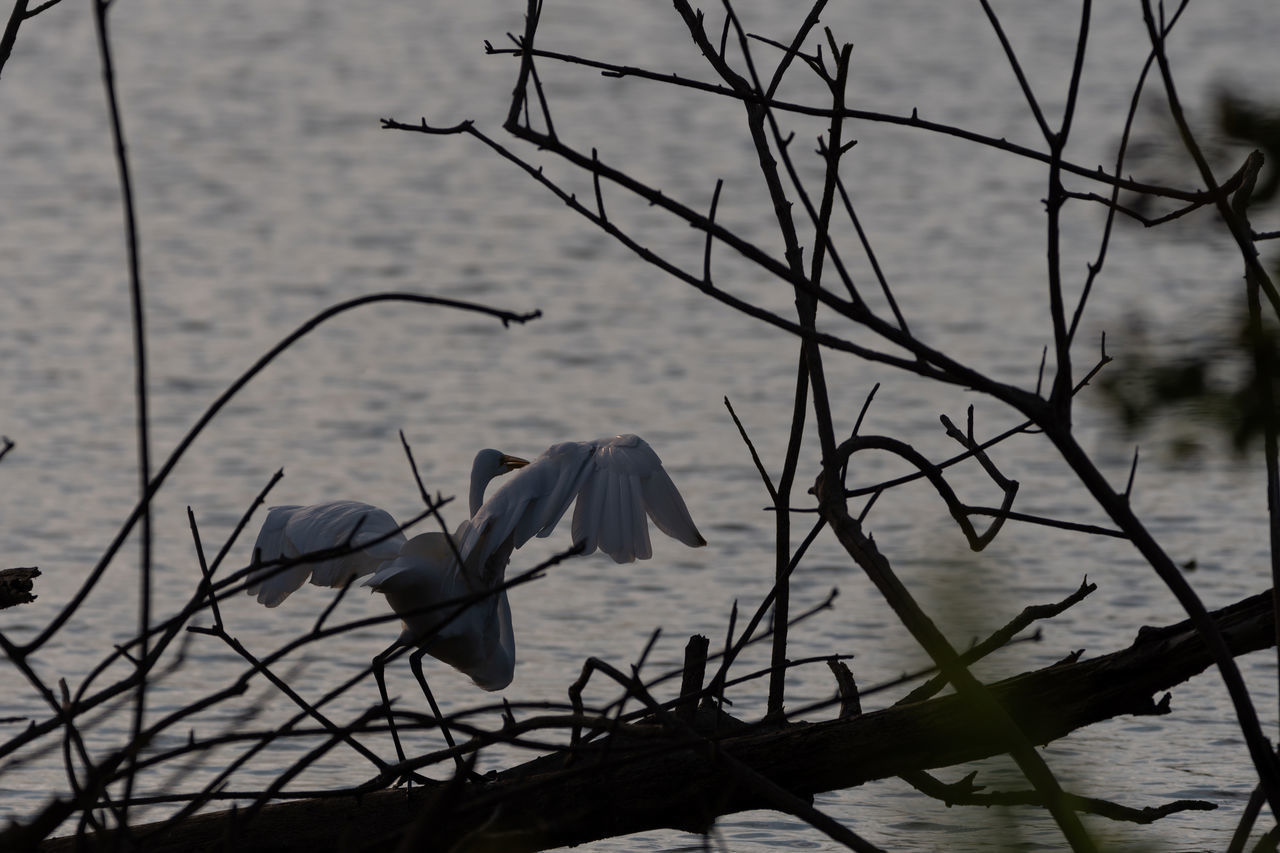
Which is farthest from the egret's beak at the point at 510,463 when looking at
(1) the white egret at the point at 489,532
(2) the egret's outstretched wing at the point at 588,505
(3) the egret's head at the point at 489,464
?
(2) the egret's outstretched wing at the point at 588,505

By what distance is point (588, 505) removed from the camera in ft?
14.7

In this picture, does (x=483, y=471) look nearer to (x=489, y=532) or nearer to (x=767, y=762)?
(x=489, y=532)

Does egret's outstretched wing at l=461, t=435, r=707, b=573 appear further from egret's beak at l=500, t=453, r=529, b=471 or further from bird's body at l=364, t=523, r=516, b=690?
egret's beak at l=500, t=453, r=529, b=471

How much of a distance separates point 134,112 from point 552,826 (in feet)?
54.1

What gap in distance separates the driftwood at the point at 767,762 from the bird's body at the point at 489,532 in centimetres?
66

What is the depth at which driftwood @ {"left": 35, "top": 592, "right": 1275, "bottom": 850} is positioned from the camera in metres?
3.31

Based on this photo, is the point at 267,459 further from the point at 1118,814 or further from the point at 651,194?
the point at 651,194

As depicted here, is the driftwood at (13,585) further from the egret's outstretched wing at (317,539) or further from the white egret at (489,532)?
the egret's outstretched wing at (317,539)

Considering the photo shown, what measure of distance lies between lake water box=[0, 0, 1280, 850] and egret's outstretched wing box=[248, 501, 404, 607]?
95cm

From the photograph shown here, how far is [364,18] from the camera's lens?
23172mm

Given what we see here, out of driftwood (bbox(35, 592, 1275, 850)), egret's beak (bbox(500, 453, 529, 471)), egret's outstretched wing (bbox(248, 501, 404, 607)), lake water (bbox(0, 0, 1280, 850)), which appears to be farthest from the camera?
lake water (bbox(0, 0, 1280, 850))

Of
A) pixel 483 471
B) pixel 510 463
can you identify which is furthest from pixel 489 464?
pixel 510 463

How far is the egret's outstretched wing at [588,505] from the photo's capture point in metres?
4.39

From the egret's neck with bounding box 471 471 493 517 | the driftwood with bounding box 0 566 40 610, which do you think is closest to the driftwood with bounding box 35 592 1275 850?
the driftwood with bounding box 0 566 40 610
